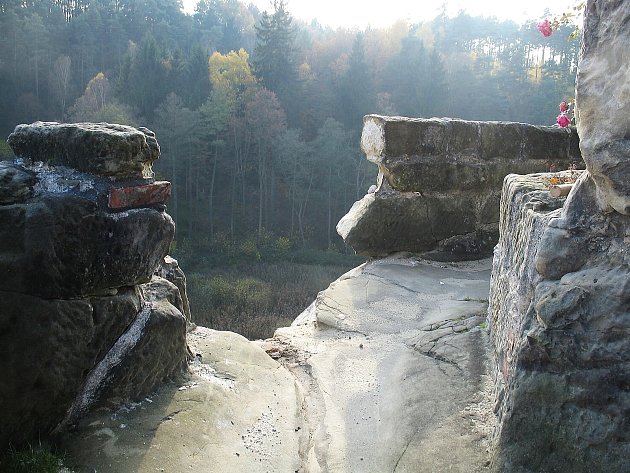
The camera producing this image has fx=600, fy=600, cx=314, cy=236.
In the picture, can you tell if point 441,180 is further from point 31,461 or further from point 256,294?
point 256,294

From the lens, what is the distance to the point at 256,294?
58.9ft

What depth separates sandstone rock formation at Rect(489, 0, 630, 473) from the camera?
1516mm

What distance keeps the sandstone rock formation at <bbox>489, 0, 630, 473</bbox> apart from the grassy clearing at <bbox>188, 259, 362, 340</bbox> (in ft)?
39.8

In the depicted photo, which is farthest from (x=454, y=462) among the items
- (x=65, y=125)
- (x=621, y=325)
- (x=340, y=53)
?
(x=340, y=53)

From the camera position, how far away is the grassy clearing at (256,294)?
1496cm

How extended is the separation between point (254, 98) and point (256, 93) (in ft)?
0.93

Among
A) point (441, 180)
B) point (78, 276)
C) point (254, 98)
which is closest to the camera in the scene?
point (78, 276)

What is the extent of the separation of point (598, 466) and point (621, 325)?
1.19 feet

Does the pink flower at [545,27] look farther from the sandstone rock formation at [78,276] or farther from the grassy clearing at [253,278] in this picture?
the grassy clearing at [253,278]

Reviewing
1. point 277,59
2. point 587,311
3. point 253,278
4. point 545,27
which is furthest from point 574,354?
point 277,59

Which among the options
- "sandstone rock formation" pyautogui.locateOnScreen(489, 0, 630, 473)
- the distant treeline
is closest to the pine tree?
the distant treeline

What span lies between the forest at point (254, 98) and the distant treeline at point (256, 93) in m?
0.08

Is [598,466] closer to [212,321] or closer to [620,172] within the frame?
[620,172]

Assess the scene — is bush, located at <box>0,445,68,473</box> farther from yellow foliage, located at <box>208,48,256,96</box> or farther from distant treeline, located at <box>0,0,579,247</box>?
yellow foliage, located at <box>208,48,256,96</box>
